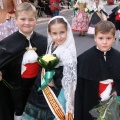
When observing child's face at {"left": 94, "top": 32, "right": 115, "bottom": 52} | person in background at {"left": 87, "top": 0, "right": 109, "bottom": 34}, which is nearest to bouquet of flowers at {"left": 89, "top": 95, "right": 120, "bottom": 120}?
child's face at {"left": 94, "top": 32, "right": 115, "bottom": 52}

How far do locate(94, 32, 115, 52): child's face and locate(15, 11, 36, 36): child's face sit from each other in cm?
66

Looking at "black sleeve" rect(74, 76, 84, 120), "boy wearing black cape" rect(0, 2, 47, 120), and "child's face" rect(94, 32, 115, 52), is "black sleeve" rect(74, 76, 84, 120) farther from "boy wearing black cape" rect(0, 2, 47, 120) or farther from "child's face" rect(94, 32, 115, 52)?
"boy wearing black cape" rect(0, 2, 47, 120)

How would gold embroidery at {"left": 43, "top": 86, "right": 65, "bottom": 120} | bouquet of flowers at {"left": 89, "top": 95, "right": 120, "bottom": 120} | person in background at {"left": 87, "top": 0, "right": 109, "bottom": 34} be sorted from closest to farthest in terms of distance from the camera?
bouquet of flowers at {"left": 89, "top": 95, "right": 120, "bottom": 120} → gold embroidery at {"left": 43, "top": 86, "right": 65, "bottom": 120} → person in background at {"left": 87, "top": 0, "right": 109, "bottom": 34}

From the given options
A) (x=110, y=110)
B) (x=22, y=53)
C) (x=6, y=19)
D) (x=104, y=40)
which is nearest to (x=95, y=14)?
(x=6, y=19)

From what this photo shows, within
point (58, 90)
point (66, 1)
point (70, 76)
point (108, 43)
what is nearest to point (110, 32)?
point (108, 43)

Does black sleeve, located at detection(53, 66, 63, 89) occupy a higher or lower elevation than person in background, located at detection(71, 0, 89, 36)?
higher

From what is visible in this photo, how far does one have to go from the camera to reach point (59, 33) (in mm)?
2943

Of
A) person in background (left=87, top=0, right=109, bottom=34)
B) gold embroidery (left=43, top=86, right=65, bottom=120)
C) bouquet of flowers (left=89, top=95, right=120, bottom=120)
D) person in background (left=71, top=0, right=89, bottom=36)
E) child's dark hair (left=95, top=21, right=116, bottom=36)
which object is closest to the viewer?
bouquet of flowers (left=89, top=95, right=120, bottom=120)

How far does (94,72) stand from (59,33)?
463 mm

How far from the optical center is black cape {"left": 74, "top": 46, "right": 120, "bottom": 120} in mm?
2863

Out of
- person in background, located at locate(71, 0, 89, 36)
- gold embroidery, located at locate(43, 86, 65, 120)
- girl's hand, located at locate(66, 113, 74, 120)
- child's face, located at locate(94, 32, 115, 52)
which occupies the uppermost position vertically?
child's face, located at locate(94, 32, 115, 52)

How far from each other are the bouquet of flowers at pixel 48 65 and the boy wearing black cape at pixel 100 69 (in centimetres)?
23

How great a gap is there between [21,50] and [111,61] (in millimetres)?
862

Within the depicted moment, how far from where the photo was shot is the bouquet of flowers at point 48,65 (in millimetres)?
2861
